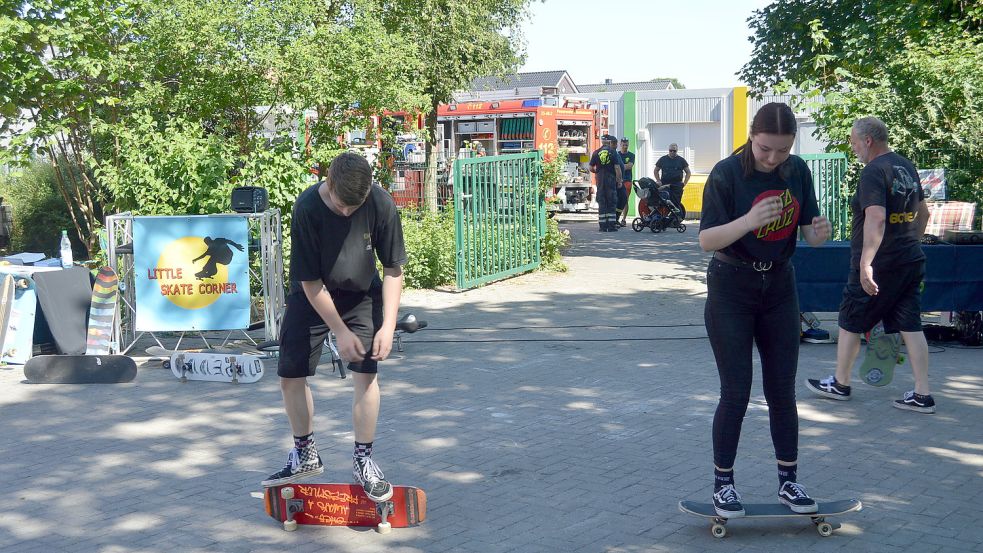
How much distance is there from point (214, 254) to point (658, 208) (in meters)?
13.3

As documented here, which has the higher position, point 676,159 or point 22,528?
point 676,159

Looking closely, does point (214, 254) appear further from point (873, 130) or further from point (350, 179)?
point (873, 130)

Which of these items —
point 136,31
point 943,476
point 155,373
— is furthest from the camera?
point 136,31

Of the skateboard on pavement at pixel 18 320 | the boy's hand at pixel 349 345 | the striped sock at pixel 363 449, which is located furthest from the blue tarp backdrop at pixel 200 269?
the boy's hand at pixel 349 345

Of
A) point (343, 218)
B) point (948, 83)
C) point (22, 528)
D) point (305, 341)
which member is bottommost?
point (22, 528)

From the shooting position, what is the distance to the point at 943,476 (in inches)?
217

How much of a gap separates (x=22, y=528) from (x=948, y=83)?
10597mm

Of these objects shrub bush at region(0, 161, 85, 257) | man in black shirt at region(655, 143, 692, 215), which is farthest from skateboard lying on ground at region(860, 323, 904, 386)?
man in black shirt at region(655, 143, 692, 215)

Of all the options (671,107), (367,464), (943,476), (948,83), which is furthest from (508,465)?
(671,107)

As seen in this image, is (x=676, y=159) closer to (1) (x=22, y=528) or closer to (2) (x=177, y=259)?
(2) (x=177, y=259)

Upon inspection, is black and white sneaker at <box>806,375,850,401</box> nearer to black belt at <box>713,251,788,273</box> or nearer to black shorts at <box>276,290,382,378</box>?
black belt at <box>713,251,788,273</box>

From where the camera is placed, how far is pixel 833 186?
12258 millimetres

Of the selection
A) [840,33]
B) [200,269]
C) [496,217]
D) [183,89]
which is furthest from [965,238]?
[840,33]

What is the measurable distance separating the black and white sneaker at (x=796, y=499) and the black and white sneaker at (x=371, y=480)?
1827mm
